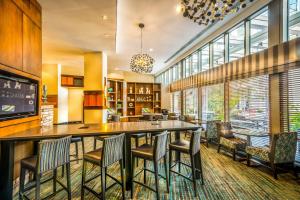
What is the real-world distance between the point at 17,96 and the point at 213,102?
17.7 feet

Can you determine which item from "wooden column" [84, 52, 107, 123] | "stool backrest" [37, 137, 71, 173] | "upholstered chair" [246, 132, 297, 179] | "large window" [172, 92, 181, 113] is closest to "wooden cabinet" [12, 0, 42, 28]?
"stool backrest" [37, 137, 71, 173]

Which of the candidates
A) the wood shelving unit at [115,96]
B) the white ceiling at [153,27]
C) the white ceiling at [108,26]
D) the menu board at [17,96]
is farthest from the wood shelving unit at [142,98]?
the menu board at [17,96]

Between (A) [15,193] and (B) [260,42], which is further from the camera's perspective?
(B) [260,42]

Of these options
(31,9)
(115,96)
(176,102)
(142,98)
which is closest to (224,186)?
(31,9)

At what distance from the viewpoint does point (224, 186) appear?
283 cm

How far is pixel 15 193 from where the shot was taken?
2529mm

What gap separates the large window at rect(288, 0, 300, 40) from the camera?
10.6 ft

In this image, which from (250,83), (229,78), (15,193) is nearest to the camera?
(15,193)

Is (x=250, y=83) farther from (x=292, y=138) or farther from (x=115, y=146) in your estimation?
(x=115, y=146)

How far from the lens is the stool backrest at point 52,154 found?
199 centimetres

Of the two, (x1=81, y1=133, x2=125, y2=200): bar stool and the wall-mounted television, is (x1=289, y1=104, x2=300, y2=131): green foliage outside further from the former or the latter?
the wall-mounted television

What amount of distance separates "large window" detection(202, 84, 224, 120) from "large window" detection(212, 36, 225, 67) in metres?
0.79

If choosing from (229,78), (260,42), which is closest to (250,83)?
(229,78)

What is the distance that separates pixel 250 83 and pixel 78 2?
169 inches
